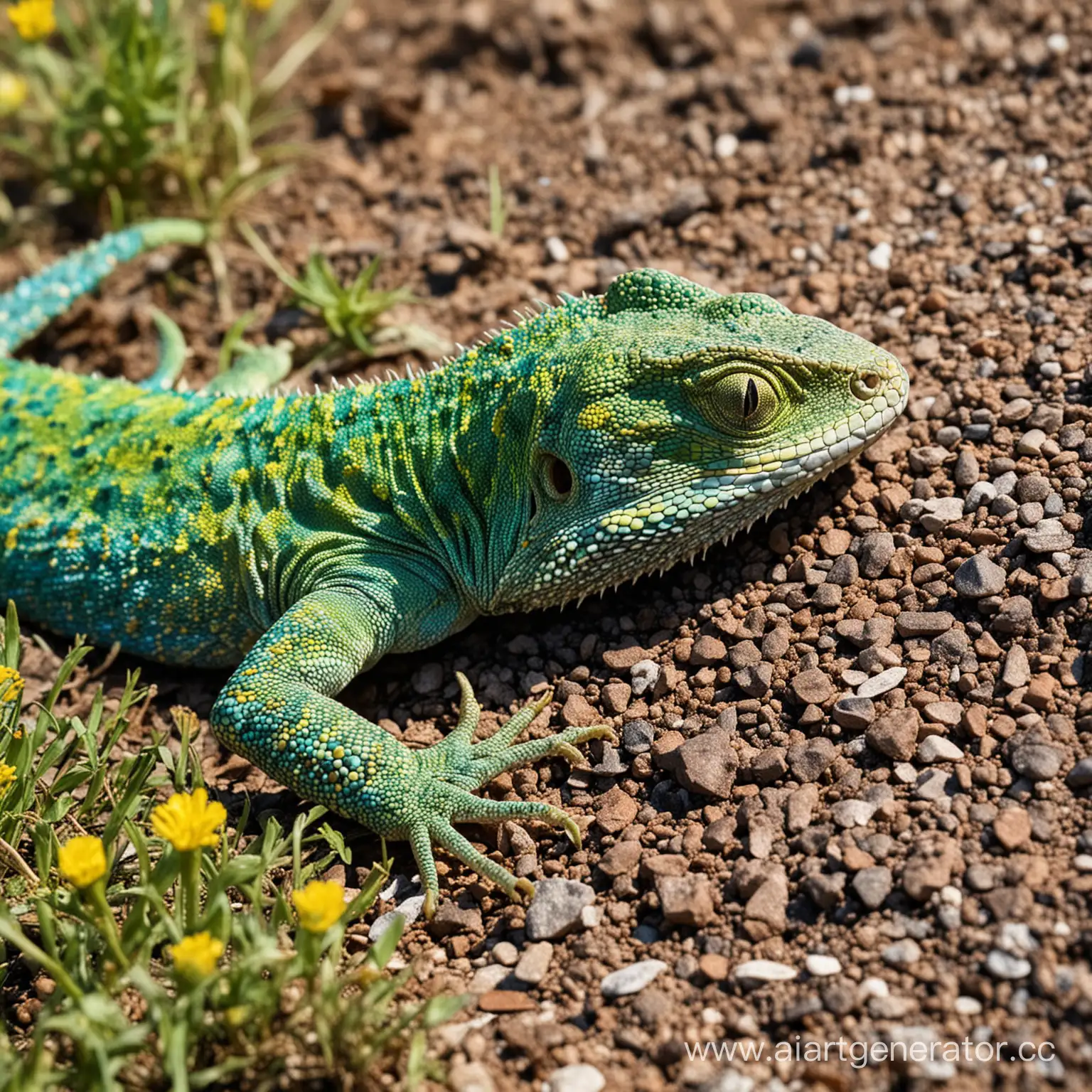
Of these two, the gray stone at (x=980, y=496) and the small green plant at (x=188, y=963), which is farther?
the gray stone at (x=980, y=496)

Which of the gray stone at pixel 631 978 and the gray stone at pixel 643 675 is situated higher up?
the gray stone at pixel 643 675

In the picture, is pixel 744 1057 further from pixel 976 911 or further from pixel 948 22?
pixel 948 22

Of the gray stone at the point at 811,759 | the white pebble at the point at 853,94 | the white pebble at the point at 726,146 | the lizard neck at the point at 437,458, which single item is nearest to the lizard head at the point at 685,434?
the lizard neck at the point at 437,458

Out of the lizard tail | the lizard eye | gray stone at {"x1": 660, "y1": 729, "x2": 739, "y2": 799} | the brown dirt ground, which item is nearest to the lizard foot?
the brown dirt ground

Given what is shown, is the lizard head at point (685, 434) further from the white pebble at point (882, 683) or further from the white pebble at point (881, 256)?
the white pebble at point (881, 256)

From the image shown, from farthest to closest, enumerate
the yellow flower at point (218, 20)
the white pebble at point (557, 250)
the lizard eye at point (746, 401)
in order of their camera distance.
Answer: the yellow flower at point (218, 20) < the white pebble at point (557, 250) < the lizard eye at point (746, 401)

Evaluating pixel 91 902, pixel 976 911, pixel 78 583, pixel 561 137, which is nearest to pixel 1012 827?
pixel 976 911

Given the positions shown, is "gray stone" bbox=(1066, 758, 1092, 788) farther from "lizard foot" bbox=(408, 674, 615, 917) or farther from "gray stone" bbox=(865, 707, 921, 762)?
"lizard foot" bbox=(408, 674, 615, 917)
